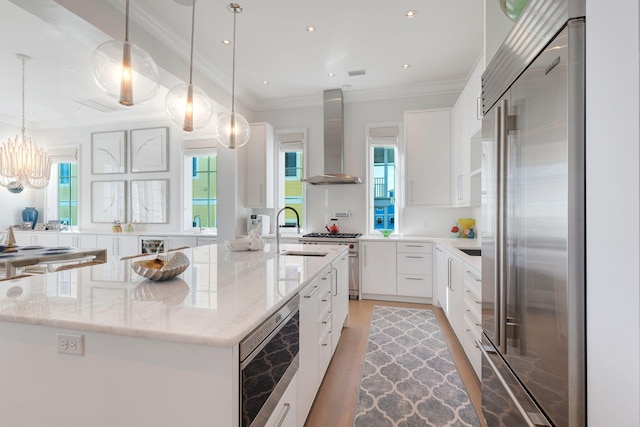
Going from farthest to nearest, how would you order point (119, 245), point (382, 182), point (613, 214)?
point (119, 245) < point (382, 182) < point (613, 214)

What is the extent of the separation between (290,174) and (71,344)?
426 cm

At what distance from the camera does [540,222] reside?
3.15 feet

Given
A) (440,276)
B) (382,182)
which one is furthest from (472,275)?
(382,182)

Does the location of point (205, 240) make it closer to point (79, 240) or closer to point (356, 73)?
point (79, 240)

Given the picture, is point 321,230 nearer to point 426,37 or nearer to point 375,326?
point 375,326

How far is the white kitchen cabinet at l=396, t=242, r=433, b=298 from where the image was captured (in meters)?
3.98

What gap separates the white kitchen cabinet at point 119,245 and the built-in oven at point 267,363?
15.6 feet

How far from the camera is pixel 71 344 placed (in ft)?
3.38

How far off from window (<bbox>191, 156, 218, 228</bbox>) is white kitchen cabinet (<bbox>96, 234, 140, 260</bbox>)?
102 cm

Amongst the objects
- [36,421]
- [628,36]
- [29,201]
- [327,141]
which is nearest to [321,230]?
[327,141]

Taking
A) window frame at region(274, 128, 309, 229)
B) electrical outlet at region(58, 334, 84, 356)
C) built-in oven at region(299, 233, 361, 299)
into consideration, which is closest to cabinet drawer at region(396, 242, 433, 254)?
built-in oven at region(299, 233, 361, 299)

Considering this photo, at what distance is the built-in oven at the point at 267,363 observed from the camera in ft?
3.17

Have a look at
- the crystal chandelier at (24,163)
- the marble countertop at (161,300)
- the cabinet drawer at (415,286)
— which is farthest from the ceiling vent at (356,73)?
the crystal chandelier at (24,163)

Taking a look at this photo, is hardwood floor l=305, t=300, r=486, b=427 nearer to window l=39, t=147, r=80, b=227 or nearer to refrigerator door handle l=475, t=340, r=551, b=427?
refrigerator door handle l=475, t=340, r=551, b=427
